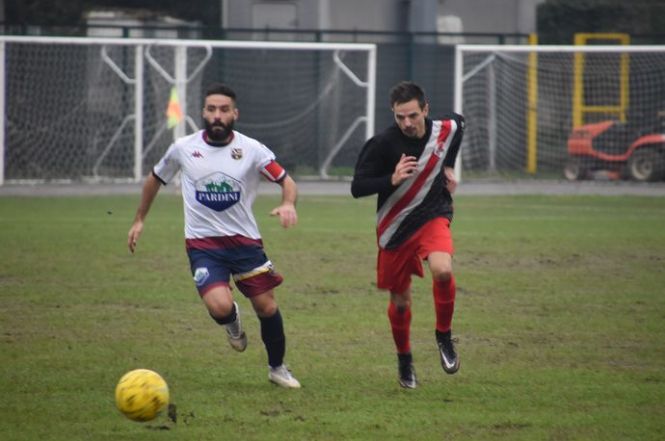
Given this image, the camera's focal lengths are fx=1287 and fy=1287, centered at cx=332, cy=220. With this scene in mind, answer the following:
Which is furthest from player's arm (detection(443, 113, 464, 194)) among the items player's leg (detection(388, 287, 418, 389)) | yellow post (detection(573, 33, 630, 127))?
yellow post (detection(573, 33, 630, 127))

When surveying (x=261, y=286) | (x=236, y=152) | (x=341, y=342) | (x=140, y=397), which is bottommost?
(x=341, y=342)

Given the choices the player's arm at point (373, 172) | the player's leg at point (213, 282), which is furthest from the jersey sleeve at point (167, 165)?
the player's arm at point (373, 172)

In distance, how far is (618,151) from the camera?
25.2m

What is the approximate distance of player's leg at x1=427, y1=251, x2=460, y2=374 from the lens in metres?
7.68

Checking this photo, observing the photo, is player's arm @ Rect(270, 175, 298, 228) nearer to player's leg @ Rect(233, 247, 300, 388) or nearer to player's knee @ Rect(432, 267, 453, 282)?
player's leg @ Rect(233, 247, 300, 388)

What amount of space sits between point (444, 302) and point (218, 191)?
1.52 m

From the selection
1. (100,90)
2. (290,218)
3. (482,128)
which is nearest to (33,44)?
(100,90)

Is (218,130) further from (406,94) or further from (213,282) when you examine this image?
(406,94)

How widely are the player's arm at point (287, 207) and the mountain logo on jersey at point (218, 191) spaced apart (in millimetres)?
291

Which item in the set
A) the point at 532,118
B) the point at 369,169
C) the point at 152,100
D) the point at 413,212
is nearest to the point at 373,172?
the point at 369,169

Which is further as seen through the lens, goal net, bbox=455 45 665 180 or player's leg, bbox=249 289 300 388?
goal net, bbox=455 45 665 180

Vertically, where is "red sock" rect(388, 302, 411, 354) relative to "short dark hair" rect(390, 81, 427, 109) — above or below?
below

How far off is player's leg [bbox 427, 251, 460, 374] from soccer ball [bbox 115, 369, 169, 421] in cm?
193

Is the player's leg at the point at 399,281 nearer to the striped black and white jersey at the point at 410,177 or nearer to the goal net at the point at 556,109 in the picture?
the striped black and white jersey at the point at 410,177
